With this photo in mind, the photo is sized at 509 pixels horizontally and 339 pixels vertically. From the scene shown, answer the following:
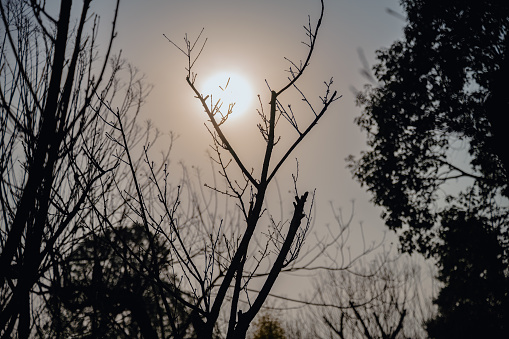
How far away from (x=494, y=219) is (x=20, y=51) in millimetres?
10596

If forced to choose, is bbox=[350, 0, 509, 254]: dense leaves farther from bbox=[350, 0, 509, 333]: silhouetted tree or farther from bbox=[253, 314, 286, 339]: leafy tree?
bbox=[253, 314, 286, 339]: leafy tree

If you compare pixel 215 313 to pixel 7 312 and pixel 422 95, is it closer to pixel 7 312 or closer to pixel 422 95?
pixel 7 312

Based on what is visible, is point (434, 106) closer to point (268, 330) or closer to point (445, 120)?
point (445, 120)

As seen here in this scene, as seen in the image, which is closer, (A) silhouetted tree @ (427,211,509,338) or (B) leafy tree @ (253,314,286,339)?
(A) silhouetted tree @ (427,211,509,338)

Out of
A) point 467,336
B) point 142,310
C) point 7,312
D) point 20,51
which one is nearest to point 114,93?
point 20,51

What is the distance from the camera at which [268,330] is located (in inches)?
993

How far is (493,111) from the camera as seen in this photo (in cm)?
904

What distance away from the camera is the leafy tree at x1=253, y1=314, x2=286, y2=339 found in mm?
25031

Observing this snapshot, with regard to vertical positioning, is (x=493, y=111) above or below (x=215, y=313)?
above

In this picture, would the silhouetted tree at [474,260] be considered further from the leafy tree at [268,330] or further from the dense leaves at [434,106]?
the leafy tree at [268,330]

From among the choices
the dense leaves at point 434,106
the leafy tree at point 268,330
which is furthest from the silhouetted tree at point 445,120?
the leafy tree at point 268,330

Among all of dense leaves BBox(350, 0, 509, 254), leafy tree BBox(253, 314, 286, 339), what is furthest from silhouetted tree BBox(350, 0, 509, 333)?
leafy tree BBox(253, 314, 286, 339)

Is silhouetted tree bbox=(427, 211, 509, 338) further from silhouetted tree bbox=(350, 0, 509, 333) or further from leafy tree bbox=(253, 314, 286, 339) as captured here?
leafy tree bbox=(253, 314, 286, 339)

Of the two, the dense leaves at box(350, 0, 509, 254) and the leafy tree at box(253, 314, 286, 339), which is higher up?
the dense leaves at box(350, 0, 509, 254)
